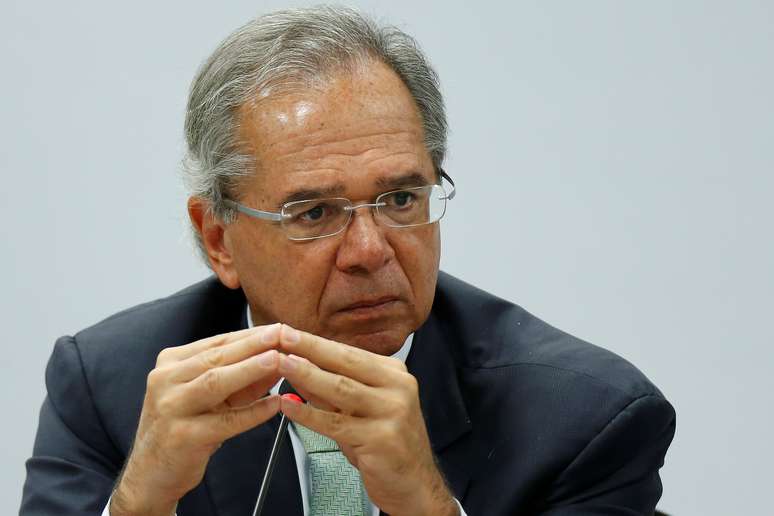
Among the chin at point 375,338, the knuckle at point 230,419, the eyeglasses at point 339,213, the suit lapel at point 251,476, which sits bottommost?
the suit lapel at point 251,476

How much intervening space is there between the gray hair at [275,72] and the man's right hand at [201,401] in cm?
55

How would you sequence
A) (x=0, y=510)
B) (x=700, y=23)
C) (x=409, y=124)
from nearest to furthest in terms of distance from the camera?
(x=409, y=124) < (x=700, y=23) < (x=0, y=510)

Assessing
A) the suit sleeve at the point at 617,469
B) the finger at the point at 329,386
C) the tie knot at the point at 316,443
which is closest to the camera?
the finger at the point at 329,386

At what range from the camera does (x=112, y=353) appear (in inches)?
118

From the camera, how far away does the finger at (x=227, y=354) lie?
2.18 metres

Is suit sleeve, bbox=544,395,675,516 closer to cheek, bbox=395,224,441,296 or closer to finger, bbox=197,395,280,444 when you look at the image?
cheek, bbox=395,224,441,296

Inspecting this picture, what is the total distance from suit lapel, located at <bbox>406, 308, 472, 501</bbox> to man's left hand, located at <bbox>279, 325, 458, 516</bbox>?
42 centimetres

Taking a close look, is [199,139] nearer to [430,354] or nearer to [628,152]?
[430,354]

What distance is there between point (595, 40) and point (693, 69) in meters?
→ 0.33

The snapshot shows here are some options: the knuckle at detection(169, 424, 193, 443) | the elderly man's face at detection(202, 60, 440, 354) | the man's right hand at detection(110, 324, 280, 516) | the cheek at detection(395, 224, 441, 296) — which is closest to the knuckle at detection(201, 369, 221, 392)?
the man's right hand at detection(110, 324, 280, 516)

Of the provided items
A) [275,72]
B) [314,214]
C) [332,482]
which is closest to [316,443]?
[332,482]

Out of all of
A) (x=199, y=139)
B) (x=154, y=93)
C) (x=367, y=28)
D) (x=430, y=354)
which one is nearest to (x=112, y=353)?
(x=199, y=139)

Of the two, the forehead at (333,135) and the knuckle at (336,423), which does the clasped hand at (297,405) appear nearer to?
the knuckle at (336,423)

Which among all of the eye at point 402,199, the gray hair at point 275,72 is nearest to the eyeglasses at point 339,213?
the eye at point 402,199
